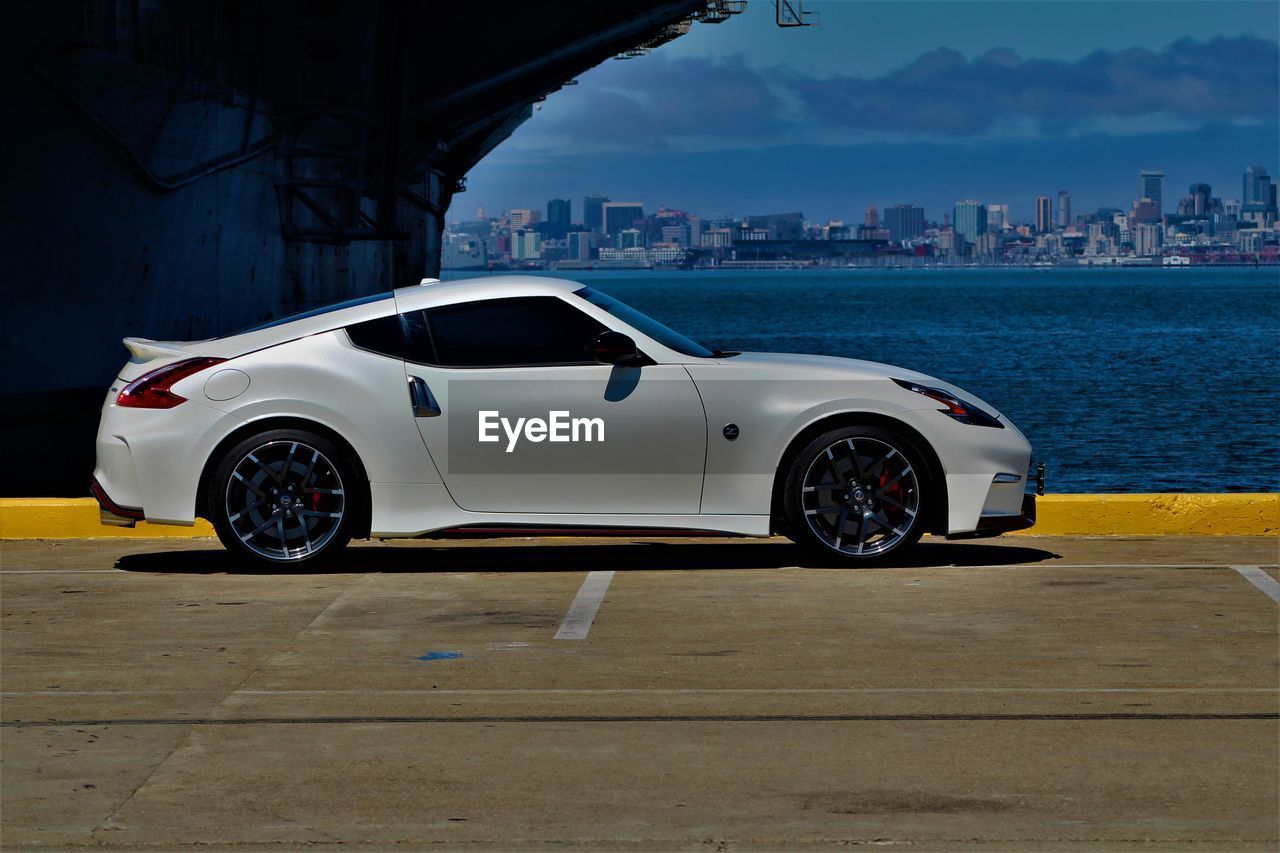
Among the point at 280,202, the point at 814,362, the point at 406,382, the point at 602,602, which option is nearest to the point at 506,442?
the point at 406,382

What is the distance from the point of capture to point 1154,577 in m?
7.94

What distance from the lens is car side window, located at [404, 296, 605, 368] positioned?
8305 mm

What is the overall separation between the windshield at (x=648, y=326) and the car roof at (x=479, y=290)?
0.12 m

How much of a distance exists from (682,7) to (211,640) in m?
35.4

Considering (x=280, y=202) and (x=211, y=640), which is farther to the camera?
(x=280, y=202)

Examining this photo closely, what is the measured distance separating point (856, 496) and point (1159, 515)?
2.19 meters

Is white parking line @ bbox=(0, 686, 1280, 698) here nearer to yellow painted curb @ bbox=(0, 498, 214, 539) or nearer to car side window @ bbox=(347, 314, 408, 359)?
car side window @ bbox=(347, 314, 408, 359)

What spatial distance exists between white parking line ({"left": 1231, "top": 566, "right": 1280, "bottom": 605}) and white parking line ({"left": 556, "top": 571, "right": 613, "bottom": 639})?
2990mm

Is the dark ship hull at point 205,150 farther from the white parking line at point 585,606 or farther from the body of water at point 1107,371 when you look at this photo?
the white parking line at point 585,606

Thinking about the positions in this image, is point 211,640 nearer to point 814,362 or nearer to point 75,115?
point 814,362

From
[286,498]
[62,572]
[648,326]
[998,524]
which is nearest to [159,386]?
[286,498]

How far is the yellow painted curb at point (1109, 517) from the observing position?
932cm

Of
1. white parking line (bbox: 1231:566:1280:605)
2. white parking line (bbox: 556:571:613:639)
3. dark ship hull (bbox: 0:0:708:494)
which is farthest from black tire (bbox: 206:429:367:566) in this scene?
dark ship hull (bbox: 0:0:708:494)

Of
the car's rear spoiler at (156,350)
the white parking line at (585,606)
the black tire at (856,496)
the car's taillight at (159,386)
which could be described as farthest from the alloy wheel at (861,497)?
the car's rear spoiler at (156,350)
